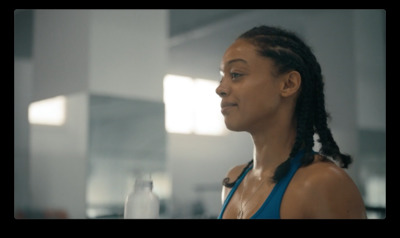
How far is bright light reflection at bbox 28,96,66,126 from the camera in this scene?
2.62m

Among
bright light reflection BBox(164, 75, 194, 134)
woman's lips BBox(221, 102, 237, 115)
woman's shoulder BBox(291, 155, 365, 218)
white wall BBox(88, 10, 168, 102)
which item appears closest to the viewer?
woman's shoulder BBox(291, 155, 365, 218)

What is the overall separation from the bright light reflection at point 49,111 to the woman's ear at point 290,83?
6.64ft

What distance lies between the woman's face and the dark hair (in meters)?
0.02

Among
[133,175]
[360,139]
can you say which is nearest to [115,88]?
[133,175]

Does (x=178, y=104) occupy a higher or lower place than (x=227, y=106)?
higher

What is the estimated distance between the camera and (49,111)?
9.11 ft

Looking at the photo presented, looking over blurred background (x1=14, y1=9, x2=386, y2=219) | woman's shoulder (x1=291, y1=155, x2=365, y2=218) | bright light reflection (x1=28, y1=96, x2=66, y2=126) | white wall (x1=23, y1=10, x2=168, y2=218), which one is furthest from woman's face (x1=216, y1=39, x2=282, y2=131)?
bright light reflection (x1=28, y1=96, x2=66, y2=126)

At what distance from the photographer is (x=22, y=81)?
13.9 ft

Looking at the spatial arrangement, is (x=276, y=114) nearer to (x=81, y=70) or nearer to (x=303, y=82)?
(x=303, y=82)

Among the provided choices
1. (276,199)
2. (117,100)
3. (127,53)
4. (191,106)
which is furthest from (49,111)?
(191,106)

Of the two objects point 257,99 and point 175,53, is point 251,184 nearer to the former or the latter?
point 257,99

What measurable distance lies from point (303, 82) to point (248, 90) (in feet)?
0.31

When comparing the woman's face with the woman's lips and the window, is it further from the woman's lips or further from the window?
the window
